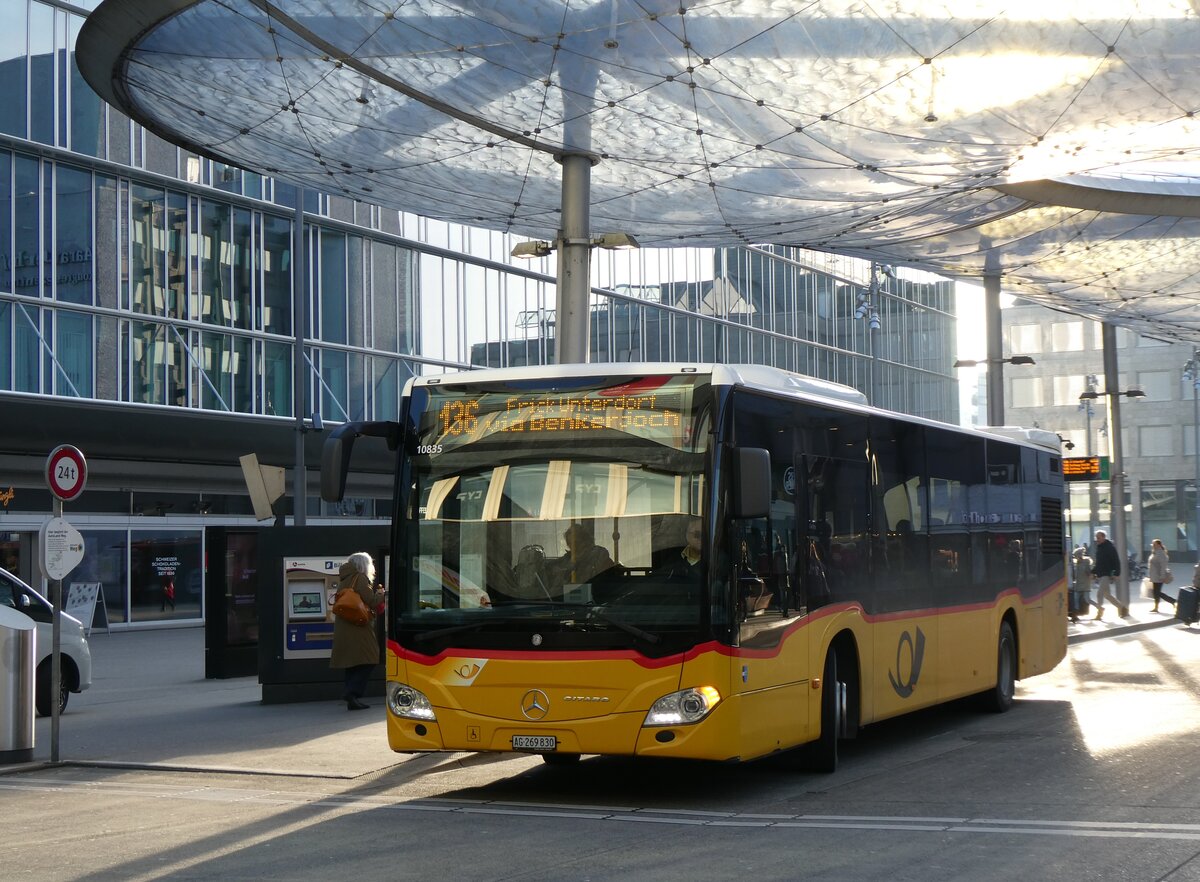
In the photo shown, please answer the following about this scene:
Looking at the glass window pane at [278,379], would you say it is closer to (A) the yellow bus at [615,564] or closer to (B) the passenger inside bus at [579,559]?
(A) the yellow bus at [615,564]

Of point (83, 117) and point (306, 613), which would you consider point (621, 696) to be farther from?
point (83, 117)

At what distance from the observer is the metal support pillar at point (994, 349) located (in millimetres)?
31266

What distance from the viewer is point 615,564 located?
998 centimetres

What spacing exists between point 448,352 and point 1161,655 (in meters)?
23.4

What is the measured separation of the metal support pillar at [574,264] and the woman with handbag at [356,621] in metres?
4.30

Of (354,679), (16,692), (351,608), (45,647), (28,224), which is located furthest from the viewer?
(28,224)

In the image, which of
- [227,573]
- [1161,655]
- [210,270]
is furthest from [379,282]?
[1161,655]

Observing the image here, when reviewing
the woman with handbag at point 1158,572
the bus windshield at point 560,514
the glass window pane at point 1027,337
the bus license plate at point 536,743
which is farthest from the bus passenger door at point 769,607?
the glass window pane at point 1027,337

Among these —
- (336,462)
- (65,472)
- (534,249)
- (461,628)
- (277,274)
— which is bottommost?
(461,628)

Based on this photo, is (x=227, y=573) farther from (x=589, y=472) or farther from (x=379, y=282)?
(x=379, y=282)

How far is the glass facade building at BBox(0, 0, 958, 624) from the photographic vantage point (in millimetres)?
32062

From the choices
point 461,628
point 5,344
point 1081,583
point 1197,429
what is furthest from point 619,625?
point 1197,429

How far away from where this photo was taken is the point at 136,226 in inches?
1351

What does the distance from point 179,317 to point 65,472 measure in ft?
73.0
